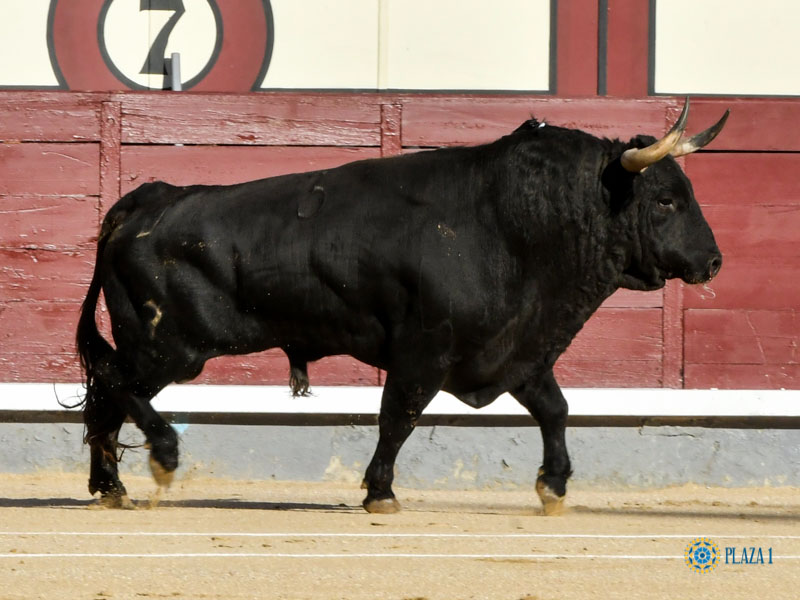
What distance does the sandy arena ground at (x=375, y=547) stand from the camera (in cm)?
468

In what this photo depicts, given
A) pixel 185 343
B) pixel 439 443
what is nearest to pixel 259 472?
pixel 439 443

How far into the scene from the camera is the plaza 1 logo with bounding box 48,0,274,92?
8453mm

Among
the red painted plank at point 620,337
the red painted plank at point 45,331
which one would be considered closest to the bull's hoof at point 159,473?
the red painted plank at point 45,331

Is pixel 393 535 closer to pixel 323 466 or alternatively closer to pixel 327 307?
pixel 327 307

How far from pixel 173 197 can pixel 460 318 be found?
137 cm

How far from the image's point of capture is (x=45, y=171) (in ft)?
26.9

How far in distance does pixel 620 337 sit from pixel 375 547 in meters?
3.14

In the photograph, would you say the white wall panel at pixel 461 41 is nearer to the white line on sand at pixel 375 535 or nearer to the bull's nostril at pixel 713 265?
the bull's nostril at pixel 713 265

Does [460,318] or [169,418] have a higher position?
[460,318]

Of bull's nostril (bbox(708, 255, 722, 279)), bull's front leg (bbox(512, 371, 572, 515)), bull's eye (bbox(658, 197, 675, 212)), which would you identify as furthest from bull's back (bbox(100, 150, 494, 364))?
bull's nostril (bbox(708, 255, 722, 279))

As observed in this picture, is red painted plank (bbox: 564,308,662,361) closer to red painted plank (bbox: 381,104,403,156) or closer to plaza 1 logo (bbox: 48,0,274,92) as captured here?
red painted plank (bbox: 381,104,403,156)

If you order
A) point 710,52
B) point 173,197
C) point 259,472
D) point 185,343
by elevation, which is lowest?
point 259,472

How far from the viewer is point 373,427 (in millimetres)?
8047

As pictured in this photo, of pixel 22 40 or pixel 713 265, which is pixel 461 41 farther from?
pixel 713 265
